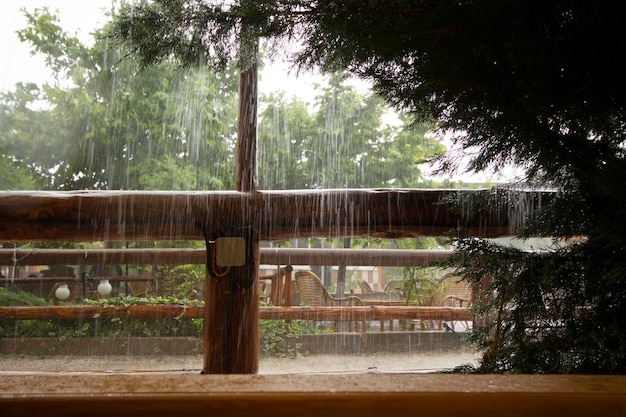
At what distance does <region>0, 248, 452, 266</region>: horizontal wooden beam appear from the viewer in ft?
16.1

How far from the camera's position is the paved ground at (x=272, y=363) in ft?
16.9

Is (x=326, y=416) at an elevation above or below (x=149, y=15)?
below

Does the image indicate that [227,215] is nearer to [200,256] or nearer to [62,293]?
[200,256]

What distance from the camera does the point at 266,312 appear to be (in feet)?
15.9

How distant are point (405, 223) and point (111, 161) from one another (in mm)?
5670

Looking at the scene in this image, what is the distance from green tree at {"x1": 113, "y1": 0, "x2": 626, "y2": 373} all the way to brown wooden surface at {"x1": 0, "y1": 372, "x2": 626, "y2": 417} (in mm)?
584

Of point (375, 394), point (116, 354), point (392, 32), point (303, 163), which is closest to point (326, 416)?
point (375, 394)

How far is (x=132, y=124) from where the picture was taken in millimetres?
7293

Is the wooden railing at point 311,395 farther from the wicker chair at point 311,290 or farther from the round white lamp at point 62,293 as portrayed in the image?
the round white lamp at point 62,293

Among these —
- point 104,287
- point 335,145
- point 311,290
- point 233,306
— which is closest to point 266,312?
point 311,290

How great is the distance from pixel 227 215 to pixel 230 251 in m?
0.25

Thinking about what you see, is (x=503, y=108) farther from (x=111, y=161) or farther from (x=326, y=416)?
(x=111, y=161)

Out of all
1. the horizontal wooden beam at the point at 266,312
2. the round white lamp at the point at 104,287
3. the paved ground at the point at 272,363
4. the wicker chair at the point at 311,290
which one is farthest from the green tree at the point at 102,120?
the paved ground at the point at 272,363

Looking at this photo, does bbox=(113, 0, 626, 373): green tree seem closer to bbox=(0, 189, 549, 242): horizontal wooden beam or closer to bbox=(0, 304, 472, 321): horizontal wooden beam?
bbox=(0, 189, 549, 242): horizontal wooden beam
